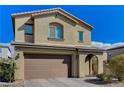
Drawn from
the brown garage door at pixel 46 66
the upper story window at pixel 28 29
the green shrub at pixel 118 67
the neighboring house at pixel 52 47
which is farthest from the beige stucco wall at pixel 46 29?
the green shrub at pixel 118 67

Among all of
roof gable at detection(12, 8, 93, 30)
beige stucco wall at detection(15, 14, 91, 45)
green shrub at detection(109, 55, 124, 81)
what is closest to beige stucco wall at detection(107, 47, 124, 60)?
roof gable at detection(12, 8, 93, 30)

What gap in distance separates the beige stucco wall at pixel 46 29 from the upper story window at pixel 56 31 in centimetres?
37

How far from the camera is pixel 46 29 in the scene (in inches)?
774

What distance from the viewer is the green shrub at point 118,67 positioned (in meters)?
16.5

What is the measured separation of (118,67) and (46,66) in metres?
6.56

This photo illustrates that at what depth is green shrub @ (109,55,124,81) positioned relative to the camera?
16486 mm

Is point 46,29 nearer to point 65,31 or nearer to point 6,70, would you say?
point 65,31

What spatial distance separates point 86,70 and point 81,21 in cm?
537

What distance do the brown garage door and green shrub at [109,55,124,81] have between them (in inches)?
186

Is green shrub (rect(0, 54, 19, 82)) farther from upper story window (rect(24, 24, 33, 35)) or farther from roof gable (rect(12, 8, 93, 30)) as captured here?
roof gable (rect(12, 8, 93, 30))

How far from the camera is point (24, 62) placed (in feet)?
59.8

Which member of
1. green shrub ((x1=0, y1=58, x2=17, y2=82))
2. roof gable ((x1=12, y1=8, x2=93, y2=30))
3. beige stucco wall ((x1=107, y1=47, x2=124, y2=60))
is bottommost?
green shrub ((x1=0, y1=58, x2=17, y2=82))

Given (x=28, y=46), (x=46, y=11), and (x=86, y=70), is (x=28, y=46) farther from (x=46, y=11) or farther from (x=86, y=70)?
(x=86, y=70)

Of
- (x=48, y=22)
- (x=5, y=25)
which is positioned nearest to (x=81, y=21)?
(x=48, y=22)
